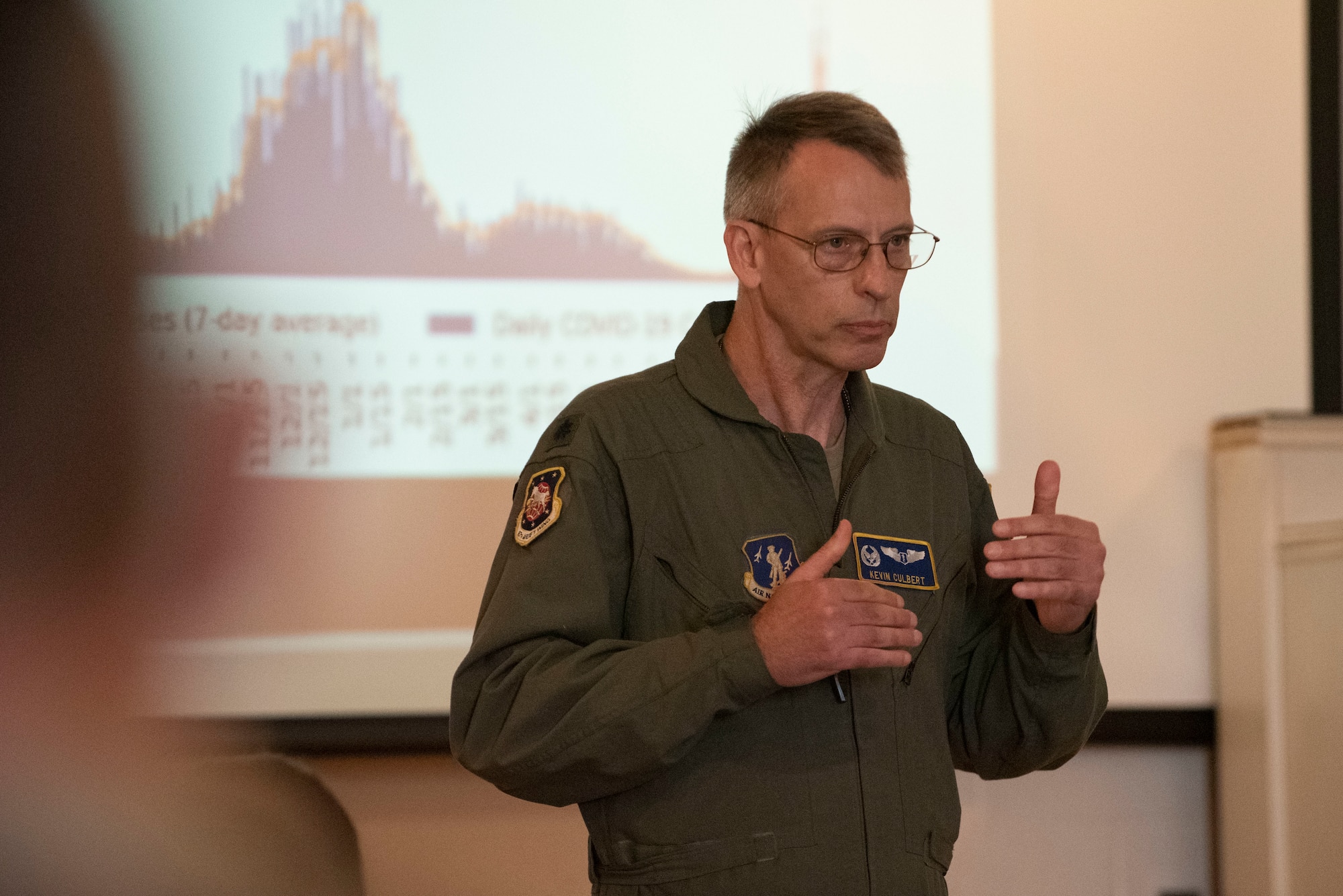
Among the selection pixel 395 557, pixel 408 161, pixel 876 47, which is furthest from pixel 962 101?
pixel 395 557

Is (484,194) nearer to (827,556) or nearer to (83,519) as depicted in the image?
(827,556)

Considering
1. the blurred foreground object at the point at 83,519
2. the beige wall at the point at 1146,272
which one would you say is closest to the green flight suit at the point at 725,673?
the blurred foreground object at the point at 83,519

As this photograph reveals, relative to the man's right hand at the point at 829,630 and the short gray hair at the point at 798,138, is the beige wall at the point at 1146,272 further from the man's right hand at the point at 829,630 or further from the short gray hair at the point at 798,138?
the man's right hand at the point at 829,630

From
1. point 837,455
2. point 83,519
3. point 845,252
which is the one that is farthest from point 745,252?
point 83,519

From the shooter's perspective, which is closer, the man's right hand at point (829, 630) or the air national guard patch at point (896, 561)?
the man's right hand at point (829, 630)

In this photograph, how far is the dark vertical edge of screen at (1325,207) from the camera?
3.20 meters

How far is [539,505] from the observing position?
1.54 meters

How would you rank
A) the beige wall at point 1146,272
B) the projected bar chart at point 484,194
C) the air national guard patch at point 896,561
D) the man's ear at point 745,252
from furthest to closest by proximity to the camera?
the beige wall at point 1146,272, the projected bar chart at point 484,194, the man's ear at point 745,252, the air national guard patch at point 896,561

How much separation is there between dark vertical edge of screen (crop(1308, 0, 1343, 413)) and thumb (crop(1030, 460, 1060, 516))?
6.51ft

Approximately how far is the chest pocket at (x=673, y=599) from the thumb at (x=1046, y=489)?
39 cm

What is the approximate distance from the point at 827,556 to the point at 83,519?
39.5 inches

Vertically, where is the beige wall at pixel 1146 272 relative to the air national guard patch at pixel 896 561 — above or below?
above

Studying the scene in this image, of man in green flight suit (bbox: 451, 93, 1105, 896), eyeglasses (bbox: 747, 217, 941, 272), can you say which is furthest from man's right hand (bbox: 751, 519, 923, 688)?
eyeglasses (bbox: 747, 217, 941, 272)

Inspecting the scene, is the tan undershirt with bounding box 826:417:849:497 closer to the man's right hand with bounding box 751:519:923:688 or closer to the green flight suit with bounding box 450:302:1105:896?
the green flight suit with bounding box 450:302:1105:896
